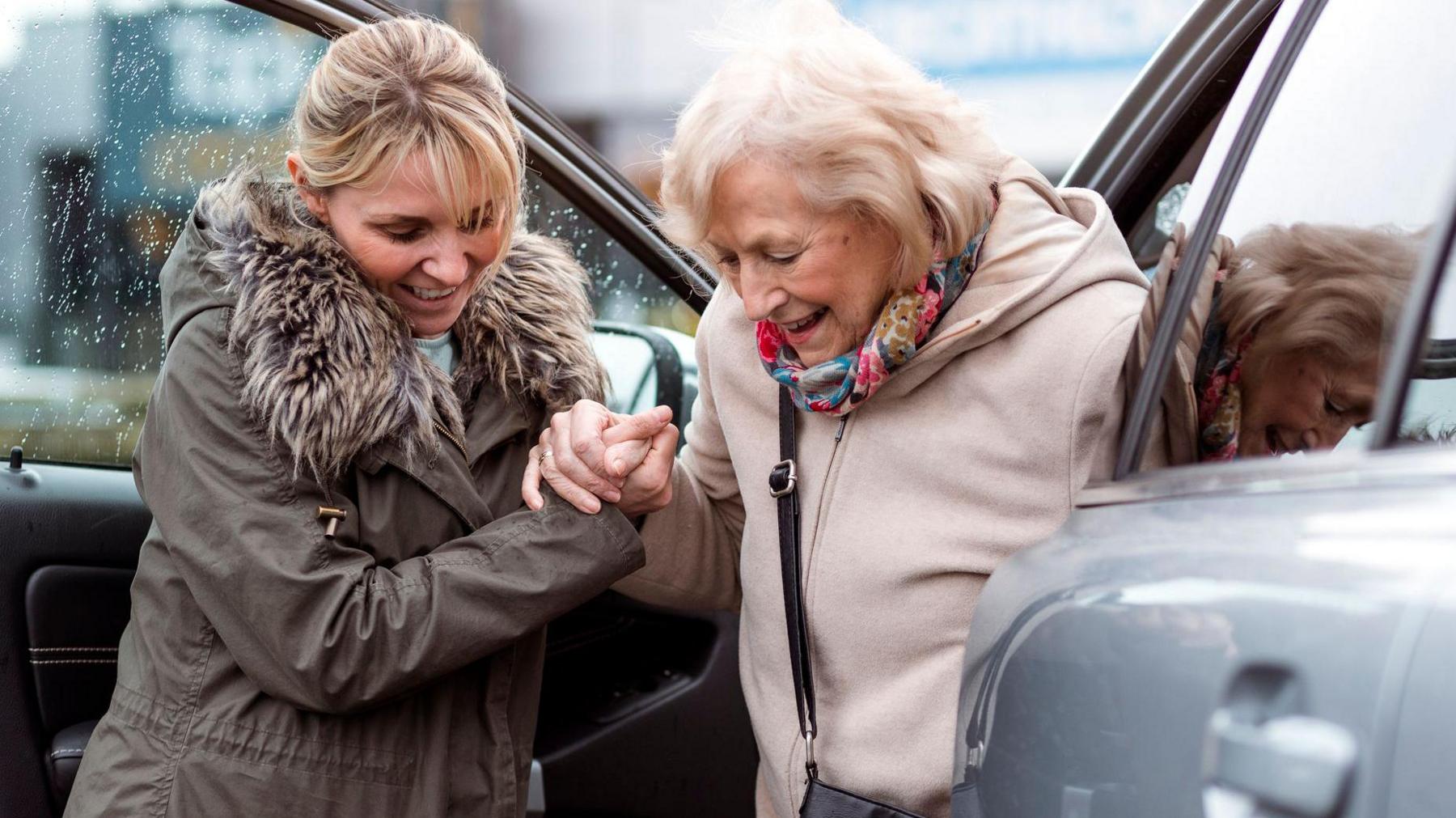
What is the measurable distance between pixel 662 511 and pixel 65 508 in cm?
93

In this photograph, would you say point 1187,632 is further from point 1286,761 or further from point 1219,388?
point 1219,388

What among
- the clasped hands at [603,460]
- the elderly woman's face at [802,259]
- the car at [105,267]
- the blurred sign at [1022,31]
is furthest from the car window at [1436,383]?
the blurred sign at [1022,31]

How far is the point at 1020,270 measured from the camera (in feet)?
5.79

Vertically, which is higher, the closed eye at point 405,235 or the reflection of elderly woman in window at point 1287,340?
the reflection of elderly woman in window at point 1287,340

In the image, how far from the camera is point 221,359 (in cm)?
182

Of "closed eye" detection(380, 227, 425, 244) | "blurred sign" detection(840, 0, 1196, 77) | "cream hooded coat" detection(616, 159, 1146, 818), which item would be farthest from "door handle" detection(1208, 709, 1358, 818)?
"blurred sign" detection(840, 0, 1196, 77)

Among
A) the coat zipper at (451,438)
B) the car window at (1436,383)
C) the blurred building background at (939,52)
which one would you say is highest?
the car window at (1436,383)

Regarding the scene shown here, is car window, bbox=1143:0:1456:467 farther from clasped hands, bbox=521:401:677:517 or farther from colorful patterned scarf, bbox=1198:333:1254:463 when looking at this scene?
clasped hands, bbox=521:401:677:517

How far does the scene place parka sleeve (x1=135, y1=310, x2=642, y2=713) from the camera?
1.75m

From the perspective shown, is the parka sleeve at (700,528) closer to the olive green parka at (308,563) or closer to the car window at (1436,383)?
the olive green parka at (308,563)

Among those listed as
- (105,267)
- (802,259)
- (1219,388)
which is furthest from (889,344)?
(105,267)

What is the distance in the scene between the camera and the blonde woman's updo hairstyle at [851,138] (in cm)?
173

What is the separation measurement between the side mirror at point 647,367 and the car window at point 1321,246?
135 cm

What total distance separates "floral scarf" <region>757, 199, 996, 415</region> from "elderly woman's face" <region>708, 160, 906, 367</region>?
3 centimetres
